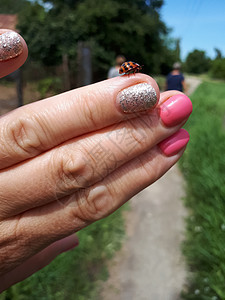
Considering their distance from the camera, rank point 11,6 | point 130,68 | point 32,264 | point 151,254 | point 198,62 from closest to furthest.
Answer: point 130,68 < point 32,264 < point 151,254 < point 11,6 < point 198,62

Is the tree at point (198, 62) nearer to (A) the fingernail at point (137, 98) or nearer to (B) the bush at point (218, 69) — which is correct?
(B) the bush at point (218, 69)

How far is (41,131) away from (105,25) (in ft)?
42.8

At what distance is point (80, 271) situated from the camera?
254cm

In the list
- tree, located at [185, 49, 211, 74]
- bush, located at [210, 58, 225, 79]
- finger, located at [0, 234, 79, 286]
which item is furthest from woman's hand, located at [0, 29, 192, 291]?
tree, located at [185, 49, 211, 74]

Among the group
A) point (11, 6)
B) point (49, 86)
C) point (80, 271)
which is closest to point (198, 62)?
point (11, 6)

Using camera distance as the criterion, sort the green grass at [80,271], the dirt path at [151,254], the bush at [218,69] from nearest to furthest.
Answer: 1. the green grass at [80,271]
2. the dirt path at [151,254]
3. the bush at [218,69]

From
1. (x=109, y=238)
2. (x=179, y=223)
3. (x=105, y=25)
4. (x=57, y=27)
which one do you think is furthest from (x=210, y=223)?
(x=105, y=25)

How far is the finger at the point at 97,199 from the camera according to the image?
0.87 m

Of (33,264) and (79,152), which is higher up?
(79,152)

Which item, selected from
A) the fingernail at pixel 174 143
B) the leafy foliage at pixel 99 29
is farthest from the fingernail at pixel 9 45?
the leafy foliage at pixel 99 29

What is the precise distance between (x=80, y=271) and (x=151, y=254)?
1.10 m

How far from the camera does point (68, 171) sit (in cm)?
79

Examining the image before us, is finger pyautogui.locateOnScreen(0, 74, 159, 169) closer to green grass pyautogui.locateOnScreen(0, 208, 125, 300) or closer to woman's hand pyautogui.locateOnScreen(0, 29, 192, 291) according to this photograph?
woman's hand pyautogui.locateOnScreen(0, 29, 192, 291)

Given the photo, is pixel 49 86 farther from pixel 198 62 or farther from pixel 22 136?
pixel 198 62
